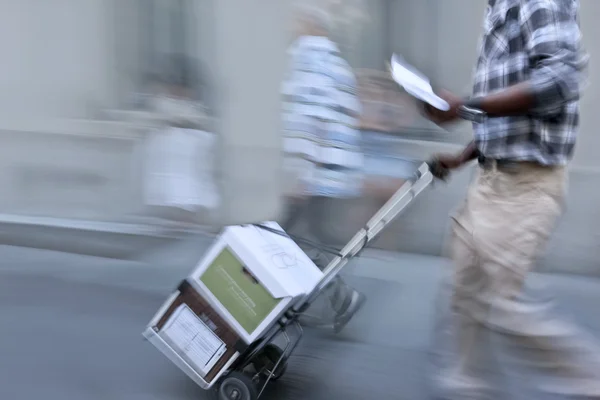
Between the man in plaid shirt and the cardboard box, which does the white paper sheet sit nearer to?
the man in plaid shirt

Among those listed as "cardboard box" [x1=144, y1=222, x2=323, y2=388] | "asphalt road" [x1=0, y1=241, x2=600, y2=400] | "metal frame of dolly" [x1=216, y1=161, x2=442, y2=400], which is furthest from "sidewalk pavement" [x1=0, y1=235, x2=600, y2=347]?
"cardboard box" [x1=144, y1=222, x2=323, y2=388]

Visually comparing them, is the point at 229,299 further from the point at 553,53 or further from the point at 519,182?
the point at 553,53

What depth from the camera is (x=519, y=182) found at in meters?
3.23

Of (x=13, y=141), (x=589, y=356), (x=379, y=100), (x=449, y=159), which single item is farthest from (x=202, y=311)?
(x=13, y=141)

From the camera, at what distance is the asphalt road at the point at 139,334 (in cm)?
409

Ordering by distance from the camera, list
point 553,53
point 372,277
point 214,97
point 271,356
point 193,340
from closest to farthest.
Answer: point 553,53 < point 193,340 < point 271,356 < point 372,277 < point 214,97

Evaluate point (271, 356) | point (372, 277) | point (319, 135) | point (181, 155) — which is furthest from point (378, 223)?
point (181, 155)

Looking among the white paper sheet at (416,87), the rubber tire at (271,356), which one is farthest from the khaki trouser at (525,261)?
the rubber tire at (271,356)

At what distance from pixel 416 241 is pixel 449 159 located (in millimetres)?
2989

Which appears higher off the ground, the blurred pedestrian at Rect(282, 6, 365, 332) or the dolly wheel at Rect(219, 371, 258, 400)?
the blurred pedestrian at Rect(282, 6, 365, 332)

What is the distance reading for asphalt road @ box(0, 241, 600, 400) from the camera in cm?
409

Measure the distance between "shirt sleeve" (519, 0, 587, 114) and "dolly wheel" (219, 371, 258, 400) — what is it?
1610 millimetres

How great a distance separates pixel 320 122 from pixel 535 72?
6.39 feet

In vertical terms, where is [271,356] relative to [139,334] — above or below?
above
